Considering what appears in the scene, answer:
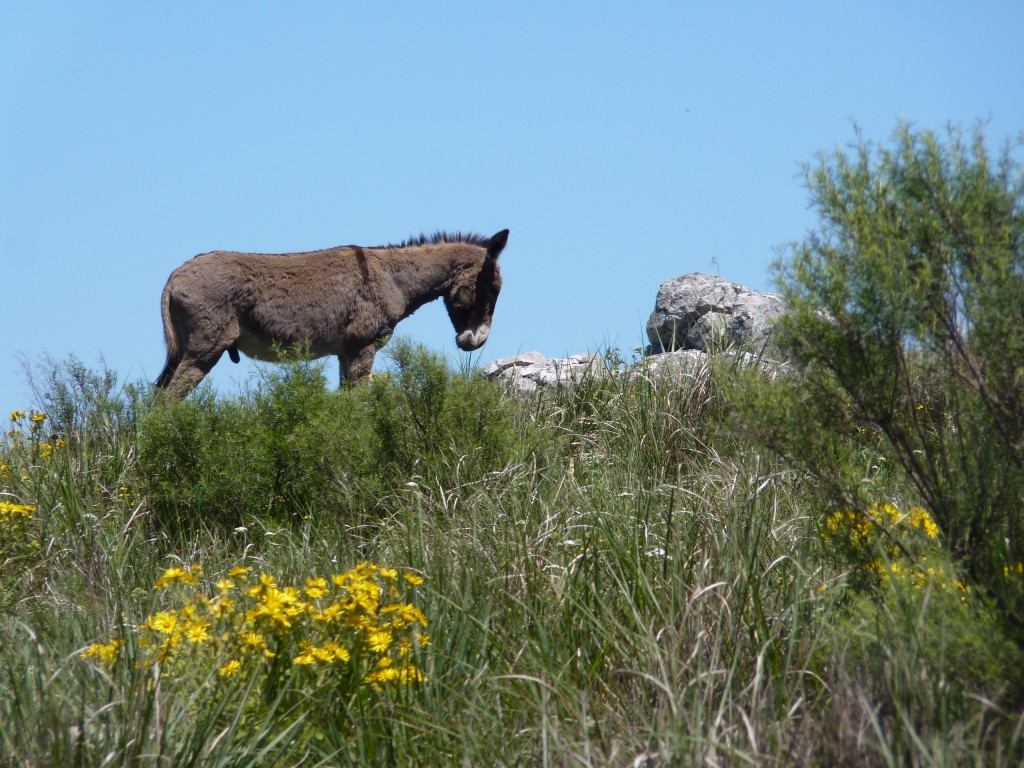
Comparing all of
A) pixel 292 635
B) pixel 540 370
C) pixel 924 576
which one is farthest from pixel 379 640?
pixel 540 370

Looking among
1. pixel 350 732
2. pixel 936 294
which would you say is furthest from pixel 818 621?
pixel 350 732

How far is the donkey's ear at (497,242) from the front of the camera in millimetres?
13398

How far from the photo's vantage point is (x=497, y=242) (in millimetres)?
13414

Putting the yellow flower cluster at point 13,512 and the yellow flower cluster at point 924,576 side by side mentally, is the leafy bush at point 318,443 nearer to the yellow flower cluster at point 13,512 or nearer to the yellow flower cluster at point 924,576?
the yellow flower cluster at point 13,512

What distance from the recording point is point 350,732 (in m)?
3.75

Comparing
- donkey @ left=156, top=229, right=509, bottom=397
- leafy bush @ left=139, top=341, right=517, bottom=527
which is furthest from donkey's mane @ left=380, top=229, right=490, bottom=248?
leafy bush @ left=139, top=341, right=517, bottom=527

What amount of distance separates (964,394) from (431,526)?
2839mm

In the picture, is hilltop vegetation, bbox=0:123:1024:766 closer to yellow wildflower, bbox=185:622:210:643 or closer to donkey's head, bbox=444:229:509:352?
yellow wildflower, bbox=185:622:210:643

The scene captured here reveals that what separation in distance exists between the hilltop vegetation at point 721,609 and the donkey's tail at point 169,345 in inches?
202

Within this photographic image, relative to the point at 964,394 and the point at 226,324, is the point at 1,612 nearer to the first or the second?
the point at 964,394

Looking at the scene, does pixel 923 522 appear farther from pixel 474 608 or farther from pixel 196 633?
pixel 196 633

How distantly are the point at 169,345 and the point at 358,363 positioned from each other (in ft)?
7.18

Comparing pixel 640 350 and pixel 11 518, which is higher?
pixel 640 350

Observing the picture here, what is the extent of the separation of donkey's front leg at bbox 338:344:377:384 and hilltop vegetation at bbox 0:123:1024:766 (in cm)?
637
